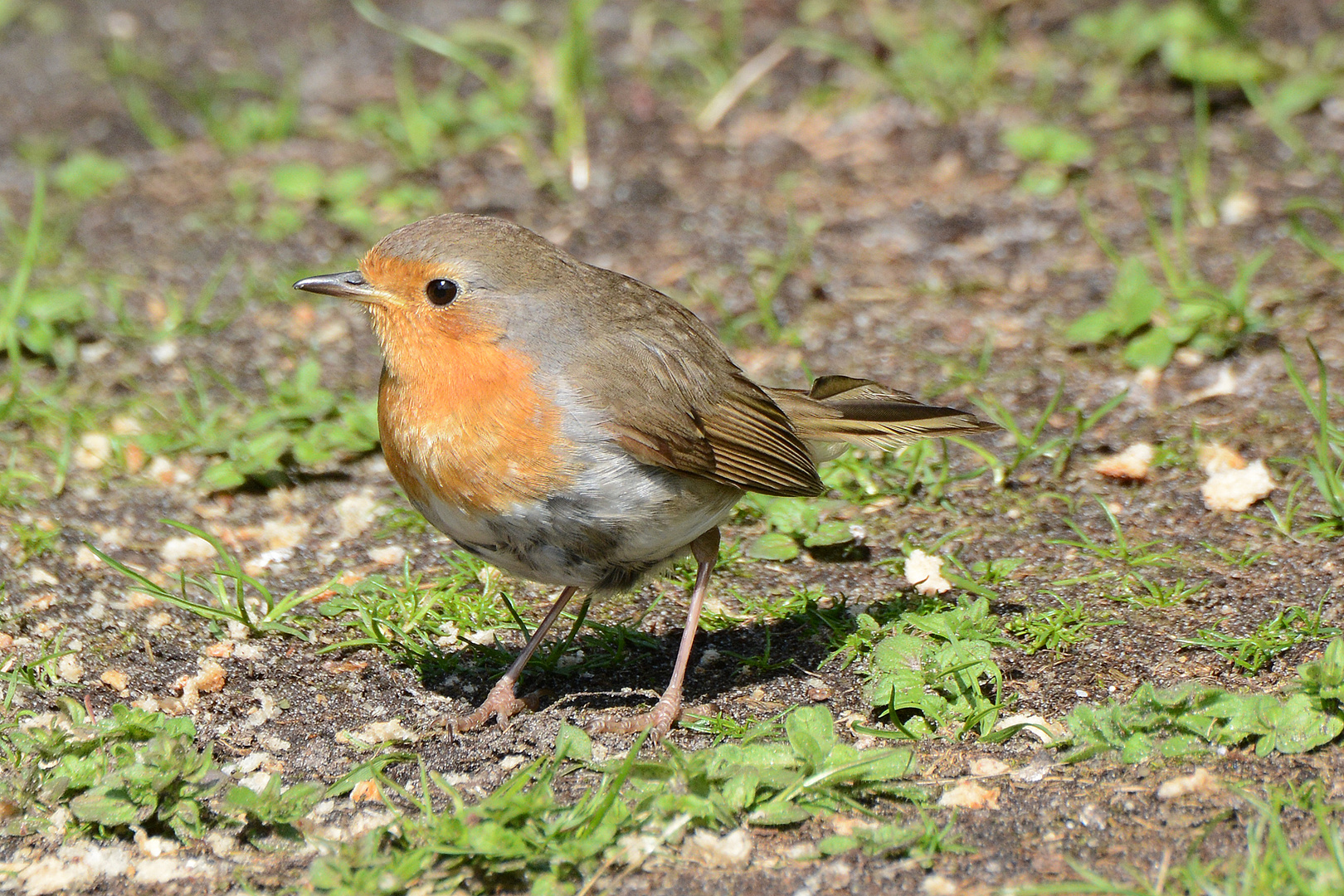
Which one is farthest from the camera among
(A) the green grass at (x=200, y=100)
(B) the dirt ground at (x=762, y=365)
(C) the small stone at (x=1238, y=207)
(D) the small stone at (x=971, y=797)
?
(A) the green grass at (x=200, y=100)

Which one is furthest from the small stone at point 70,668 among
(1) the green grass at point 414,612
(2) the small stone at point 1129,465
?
(2) the small stone at point 1129,465

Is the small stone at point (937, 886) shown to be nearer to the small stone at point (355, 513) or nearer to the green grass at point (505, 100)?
the small stone at point (355, 513)

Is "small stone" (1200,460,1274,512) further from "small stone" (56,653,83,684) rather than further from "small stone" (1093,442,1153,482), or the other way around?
"small stone" (56,653,83,684)

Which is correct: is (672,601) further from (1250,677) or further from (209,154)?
(209,154)

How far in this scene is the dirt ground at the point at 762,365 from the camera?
3.29 meters

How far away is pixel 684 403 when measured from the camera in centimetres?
351

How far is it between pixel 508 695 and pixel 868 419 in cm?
120

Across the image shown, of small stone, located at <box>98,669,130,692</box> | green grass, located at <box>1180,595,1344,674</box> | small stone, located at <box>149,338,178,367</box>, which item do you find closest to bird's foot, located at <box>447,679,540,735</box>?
small stone, located at <box>98,669,130,692</box>

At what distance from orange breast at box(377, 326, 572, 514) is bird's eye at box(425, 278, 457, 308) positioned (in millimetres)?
95

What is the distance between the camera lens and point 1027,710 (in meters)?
3.37

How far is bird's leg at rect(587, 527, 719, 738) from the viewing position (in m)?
3.41

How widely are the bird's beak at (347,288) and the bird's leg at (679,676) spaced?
3.28ft

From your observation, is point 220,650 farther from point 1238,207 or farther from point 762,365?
point 1238,207

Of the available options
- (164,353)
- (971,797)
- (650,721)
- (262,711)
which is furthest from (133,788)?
(164,353)
